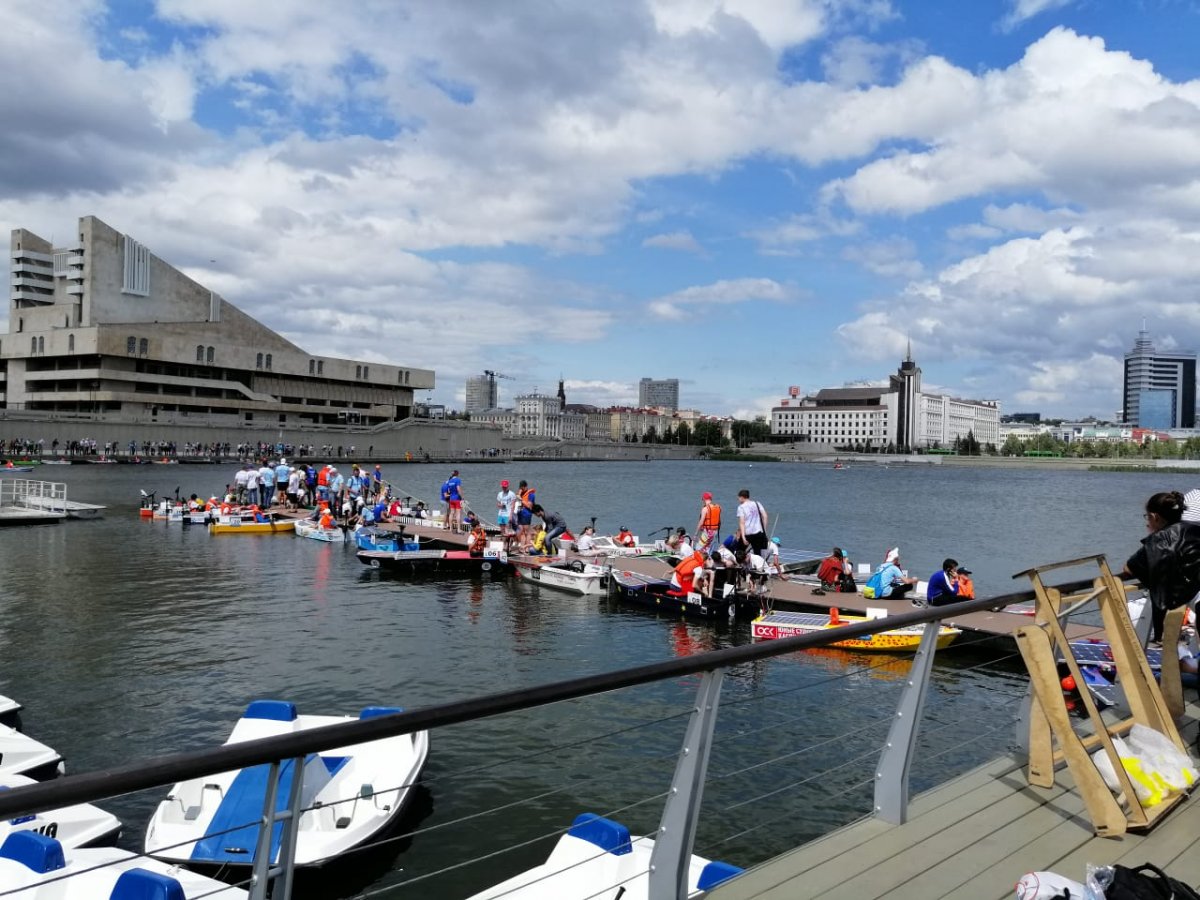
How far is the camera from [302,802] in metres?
7.75

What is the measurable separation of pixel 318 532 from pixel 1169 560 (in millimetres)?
33243

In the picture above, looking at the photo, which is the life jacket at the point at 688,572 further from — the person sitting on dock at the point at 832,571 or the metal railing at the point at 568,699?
the metal railing at the point at 568,699

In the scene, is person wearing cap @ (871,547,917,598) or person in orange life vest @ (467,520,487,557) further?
person in orange life vest @ (467,520,487,557)

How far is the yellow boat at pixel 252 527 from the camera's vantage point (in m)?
36.3

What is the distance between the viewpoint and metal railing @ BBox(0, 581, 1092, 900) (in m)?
2.17

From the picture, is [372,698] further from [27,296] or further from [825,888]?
[27,296]

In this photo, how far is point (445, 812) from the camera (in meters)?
10.0

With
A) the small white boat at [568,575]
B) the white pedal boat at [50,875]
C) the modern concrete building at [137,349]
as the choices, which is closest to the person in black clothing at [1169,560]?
the white pedal boat at [50,875]

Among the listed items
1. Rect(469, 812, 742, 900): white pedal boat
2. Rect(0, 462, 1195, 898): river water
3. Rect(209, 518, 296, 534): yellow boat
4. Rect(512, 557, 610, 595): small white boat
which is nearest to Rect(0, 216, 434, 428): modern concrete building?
Rect(209, 518, 296, 534): yellow boat

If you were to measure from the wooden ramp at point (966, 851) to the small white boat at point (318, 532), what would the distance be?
3165 centimetres

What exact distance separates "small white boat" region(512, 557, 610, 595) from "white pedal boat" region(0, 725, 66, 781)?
1512 centimetres

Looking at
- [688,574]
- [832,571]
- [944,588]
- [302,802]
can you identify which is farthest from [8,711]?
[832,571]

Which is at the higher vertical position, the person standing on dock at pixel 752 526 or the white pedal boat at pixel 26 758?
the person standing on dock at pixel 752 526

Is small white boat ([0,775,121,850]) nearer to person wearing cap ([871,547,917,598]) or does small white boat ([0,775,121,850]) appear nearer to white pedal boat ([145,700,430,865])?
white pedal boat ([145,700,430,865])
